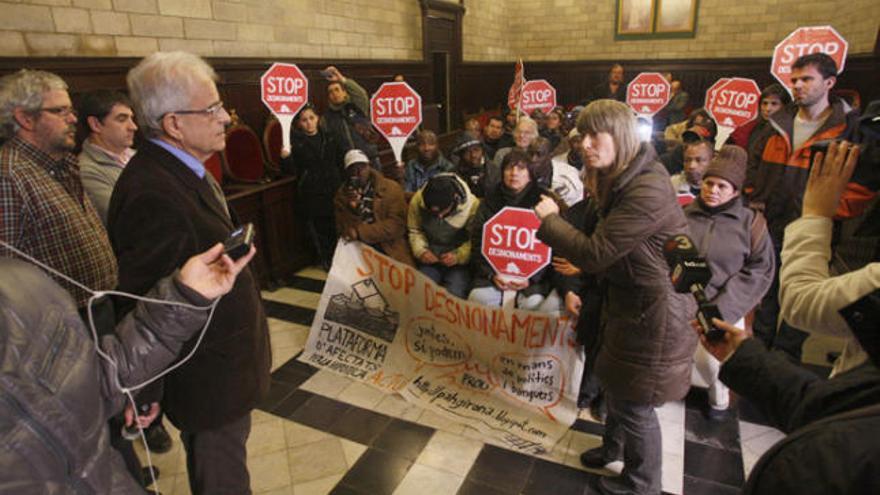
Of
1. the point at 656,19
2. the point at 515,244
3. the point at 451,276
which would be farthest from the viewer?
the point at 656,19

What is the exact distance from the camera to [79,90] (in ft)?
12.5

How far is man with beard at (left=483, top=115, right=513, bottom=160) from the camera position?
17.6ft

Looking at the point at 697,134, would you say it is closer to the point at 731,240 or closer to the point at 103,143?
the point at 731,240

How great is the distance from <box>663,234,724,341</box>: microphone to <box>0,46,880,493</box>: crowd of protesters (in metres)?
0.03

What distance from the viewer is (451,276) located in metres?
3.45

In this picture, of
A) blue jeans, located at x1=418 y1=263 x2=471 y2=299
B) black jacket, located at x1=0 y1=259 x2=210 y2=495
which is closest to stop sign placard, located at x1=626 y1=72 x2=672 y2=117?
blue jeans, located at x1=418 y1=263 x2=471 y2=299

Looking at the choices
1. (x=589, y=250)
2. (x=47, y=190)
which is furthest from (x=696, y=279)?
(x=47, y=190)

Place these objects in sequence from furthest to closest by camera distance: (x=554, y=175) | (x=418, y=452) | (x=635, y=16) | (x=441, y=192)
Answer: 1. (x=635, y=16)
2. (x=554, y=175)
3. (x=441, y=192)
4. (x=418, y=452)

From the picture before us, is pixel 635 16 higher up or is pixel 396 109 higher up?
pixel 635 16

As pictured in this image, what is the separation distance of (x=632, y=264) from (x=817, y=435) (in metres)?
1.10

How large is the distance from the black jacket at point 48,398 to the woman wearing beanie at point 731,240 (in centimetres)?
236

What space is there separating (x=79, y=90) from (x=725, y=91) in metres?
5.60

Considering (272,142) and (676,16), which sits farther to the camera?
(676,16)

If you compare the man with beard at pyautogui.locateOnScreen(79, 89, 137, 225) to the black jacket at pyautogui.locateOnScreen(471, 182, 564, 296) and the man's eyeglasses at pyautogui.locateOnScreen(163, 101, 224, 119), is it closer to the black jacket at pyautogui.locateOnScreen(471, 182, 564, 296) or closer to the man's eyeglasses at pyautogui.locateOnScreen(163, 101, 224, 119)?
the man's eyeglasses at pyautogui.locateOnScreen(163, 101, 224, 119)
